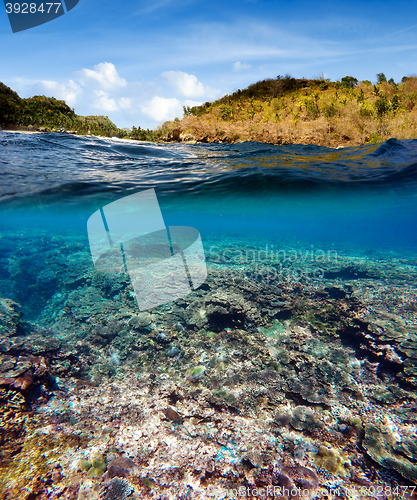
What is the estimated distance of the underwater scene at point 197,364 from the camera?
2.64 metres

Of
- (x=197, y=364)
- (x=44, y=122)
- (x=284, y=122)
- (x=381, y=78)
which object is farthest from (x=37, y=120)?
(x=381, y=78)

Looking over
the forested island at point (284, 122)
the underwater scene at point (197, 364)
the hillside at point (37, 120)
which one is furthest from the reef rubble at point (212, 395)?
the hillside at point (37, 120)

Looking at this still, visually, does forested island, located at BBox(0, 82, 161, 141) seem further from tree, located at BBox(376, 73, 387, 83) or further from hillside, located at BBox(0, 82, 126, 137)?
tree, located at BBox(376, 73, 387, 83)

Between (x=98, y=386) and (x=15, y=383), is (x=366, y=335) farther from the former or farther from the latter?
(x=15, y=383)

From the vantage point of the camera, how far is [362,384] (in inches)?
155

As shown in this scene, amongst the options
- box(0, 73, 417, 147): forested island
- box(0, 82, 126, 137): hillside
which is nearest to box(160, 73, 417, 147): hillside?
box(0, 73, 417, 147): forested island

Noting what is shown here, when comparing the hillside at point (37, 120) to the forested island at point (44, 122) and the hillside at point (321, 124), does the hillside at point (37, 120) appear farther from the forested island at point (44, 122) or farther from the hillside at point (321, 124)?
the hillside at point (321, 124)

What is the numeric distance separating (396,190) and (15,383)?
18.5 m

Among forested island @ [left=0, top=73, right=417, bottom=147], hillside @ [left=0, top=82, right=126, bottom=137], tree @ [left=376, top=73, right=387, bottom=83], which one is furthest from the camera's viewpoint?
tree @ [left=376, top=73, right=387, bottom=83]

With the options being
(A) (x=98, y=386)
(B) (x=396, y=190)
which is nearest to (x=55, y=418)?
(A) (x=98, y=386)

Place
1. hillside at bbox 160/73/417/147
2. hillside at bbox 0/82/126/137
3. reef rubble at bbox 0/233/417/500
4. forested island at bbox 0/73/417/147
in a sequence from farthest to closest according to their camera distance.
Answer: hillside at bbox 0/82/126/137 → forested island at bbox 0/73/417/147 → hillside at bbox 160/73/417/147 → reef rubble at bbox 0/233/417/500

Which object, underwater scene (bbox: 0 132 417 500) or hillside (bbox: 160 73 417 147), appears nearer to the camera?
underwater scene (bbox: 0 132 417 500)

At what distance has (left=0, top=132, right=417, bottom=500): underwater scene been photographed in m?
2.64

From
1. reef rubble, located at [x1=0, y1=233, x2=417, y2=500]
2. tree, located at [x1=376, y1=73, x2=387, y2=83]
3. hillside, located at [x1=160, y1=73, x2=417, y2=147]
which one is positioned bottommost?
reef rubble, located at [x1=0, y1=233, x2=417, y2=500]
